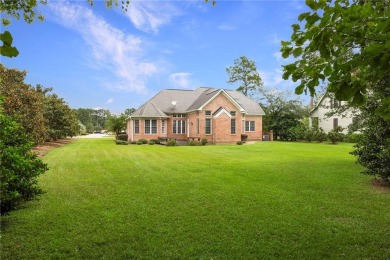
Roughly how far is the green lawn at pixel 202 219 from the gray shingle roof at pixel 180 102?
22.5 meters

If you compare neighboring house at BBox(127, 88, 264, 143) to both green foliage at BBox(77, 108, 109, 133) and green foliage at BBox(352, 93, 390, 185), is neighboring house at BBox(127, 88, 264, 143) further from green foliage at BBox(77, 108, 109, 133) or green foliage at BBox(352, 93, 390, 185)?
green foliage at BBox(77, 108, 109, 133)

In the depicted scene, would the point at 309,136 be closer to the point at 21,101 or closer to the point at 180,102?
the point at 180,102

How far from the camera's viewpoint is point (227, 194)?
319 inches

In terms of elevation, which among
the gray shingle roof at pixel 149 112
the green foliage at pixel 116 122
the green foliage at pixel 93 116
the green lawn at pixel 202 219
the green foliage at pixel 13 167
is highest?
the green foliage at pixel 93 116

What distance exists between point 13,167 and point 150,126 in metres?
27.4

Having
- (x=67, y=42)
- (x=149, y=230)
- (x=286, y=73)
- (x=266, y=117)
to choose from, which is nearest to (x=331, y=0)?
(x=286, y=73)

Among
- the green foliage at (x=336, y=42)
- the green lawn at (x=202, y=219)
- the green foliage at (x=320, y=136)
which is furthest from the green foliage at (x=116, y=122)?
the green foliage at (x=336, y=42)

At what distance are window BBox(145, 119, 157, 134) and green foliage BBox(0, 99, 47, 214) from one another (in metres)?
26.0

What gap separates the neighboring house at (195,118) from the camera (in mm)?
31344

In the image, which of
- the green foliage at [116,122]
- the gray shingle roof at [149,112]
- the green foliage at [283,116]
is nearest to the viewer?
the gray shingle roof at [149,112]

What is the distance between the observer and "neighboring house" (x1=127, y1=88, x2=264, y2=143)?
31.3m

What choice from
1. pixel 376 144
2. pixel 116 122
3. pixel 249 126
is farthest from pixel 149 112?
pixel 376 144

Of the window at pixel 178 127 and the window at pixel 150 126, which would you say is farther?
the window at pixel 178 127

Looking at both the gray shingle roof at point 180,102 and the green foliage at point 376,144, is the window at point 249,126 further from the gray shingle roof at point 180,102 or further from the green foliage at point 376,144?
the green foliage at point 376,144
